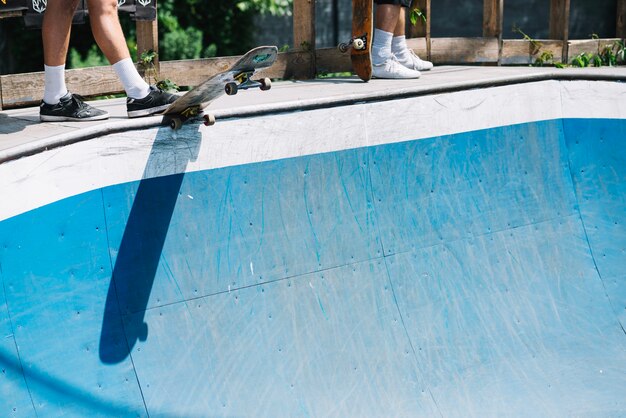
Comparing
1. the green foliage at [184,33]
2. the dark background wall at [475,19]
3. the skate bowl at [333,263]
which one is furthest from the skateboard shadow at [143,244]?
the dark background wall at [475,19]

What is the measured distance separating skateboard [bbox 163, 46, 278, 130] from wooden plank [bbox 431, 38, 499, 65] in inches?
134

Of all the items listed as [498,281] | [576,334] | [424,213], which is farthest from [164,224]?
[576,334]

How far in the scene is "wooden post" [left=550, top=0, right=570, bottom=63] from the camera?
766cm

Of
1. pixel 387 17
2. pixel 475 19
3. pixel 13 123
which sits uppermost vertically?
pixel 387 17

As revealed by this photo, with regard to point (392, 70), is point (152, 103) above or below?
above

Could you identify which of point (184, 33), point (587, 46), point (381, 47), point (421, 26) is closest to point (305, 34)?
point (381, 47)

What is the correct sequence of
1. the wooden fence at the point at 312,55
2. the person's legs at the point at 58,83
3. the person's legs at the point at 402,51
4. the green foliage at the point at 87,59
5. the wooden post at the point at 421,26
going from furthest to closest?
the green foliage at the point at 87,59, the wooden post at the point at 421,26, the person's legs at the point at 402,51, the wooden fence at the point at 312,55, the person's legs at the point at 58,83

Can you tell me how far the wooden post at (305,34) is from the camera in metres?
6.53

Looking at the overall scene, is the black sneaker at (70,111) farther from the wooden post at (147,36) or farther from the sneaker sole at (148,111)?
the wooden post at (147,36)

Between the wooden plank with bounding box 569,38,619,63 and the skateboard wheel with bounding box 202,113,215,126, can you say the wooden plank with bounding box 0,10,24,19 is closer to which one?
the skateboard wheel with bounding box 202,113,215,126

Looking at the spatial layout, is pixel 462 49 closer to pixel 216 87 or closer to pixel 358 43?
pixel 358 43

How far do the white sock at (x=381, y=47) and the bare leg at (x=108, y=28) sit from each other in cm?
241

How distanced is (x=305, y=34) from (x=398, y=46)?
0.74m

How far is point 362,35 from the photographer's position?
611 cm
